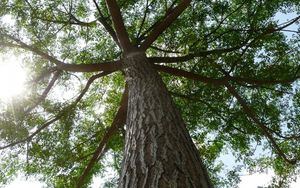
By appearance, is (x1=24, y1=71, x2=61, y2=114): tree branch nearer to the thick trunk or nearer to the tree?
the tree

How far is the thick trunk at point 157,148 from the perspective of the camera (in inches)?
102

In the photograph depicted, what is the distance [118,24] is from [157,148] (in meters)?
3.29

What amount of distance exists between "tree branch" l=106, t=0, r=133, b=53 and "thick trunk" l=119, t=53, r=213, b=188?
1.57 m

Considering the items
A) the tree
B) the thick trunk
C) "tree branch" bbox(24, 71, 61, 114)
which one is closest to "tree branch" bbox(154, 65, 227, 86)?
the tree

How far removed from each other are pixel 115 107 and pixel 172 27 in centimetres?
251

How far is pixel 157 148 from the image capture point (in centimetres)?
303

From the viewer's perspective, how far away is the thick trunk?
258cm

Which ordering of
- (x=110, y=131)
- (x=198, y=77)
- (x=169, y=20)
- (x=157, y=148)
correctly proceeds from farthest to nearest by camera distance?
1. (x=110, y=131)
2. (x=198, y=77)
3. (x=169, y=20)
4. (x=157, y=148)

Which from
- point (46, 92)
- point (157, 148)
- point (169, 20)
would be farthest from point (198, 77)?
point (157, 148)

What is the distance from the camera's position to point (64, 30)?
8.34 meters

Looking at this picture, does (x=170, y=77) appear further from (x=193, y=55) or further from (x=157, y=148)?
(x=157, y=148)

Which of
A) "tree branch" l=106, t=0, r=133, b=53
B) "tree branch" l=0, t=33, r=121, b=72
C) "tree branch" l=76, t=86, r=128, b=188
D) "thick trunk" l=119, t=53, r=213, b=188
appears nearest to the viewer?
"thick trunk" l=119, t=53, r=213, b=188

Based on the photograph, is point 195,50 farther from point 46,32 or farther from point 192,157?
point 192,157

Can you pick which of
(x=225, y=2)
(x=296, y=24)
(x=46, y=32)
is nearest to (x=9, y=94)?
(x=46, y=32)
